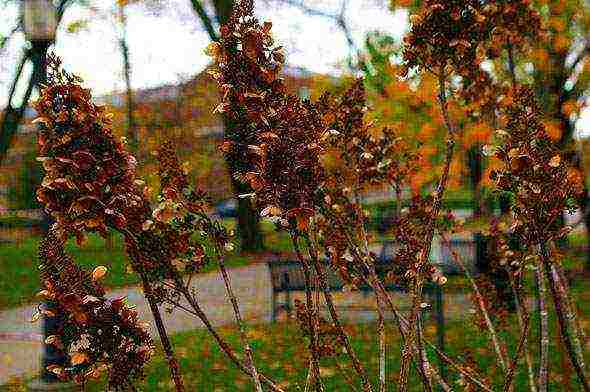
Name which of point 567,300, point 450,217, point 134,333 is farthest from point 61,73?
point 450,217

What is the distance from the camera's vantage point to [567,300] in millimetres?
3520

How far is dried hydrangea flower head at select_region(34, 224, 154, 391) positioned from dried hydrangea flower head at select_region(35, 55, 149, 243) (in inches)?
4.5

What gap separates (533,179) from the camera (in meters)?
2.54

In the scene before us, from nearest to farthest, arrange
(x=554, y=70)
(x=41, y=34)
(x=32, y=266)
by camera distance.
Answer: (x=41, y=34) → (x=554, y=70) → (x=32, y=266)

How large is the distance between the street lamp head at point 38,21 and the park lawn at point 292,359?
3132 mm

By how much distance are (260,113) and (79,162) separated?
599mm

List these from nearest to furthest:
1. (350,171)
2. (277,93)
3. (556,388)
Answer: (277,93) → (350,171) → (556,388)

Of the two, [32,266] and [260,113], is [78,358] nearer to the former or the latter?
[260,113]

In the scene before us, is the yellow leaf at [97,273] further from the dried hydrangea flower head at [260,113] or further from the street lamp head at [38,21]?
the street lamp head at [38,21]

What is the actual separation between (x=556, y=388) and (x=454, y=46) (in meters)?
4.27

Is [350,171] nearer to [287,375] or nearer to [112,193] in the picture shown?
[112,193]

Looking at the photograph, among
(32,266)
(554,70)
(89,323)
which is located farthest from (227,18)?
(89,323)

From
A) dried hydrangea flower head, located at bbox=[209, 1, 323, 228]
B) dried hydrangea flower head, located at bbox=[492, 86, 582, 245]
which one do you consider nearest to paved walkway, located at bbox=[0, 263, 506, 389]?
→ dried hydrangea flower head, located at bbox=[209, 1, 323, 228]

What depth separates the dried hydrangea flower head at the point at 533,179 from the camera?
2512mm
